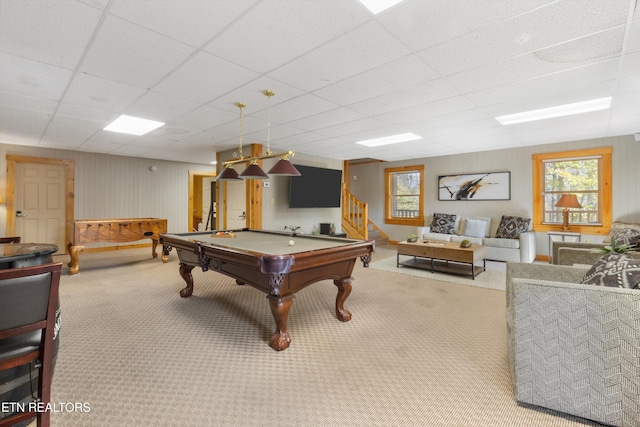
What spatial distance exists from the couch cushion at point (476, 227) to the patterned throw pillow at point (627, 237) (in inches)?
82.5

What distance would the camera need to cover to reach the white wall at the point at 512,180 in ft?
17.5

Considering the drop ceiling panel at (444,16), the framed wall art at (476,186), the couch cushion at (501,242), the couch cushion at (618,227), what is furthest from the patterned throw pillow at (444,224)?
the drop ceiling panel at (444,16)

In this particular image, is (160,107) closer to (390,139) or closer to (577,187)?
(390,139)

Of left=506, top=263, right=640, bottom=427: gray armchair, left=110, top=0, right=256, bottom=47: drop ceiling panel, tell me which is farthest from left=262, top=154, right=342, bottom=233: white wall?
left=506, top=263, right=640, bottom=427: gray armchair

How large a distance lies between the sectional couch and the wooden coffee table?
103cm

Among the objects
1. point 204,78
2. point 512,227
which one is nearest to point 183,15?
point 204,78

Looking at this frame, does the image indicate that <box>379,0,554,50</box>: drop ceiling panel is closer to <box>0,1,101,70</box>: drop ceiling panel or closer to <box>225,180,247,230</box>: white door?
<box>0,1,101,70</box>: drop ceiling panel

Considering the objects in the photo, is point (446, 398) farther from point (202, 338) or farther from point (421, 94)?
point (421, 94)

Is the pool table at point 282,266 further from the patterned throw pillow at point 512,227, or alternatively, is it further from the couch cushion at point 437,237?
the patterned throw pillow at point 512,227

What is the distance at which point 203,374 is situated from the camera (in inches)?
79.9

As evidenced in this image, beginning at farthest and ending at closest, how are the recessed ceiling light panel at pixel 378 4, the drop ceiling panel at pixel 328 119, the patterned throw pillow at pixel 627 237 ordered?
1. the patterned throw pillow at pixel 627 237
2. the drop ceiling panel at pixel 328 119
3. the recessed ceiling light panel at pixel 378 4

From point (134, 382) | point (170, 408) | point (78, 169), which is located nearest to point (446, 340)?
point (170, 408)

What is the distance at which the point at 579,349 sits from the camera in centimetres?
154

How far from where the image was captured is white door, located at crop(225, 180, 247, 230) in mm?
6285
